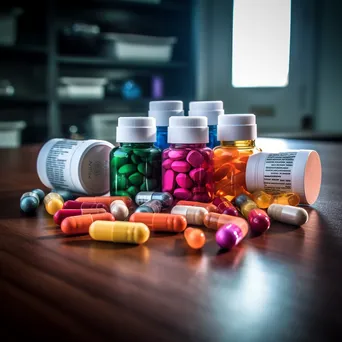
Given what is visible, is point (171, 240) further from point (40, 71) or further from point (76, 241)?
point (40, 71)

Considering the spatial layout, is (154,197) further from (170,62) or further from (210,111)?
(170,62)

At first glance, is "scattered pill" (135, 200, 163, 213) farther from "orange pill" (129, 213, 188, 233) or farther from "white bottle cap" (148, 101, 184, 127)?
"white bottle cap" (148, 101, 184, 127)

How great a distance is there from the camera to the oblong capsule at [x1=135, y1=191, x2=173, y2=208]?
766mm

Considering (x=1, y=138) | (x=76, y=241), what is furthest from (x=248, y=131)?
(x=1, y=138)

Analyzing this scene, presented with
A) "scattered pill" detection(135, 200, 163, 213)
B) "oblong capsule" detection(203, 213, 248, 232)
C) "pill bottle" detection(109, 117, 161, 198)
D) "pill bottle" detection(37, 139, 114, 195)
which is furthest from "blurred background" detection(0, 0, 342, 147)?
"oblong capsule" detection(203, 213, 248, 232)

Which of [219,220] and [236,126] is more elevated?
[236,126]

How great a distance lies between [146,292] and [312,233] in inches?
10.9

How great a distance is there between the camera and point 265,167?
31.5 inches

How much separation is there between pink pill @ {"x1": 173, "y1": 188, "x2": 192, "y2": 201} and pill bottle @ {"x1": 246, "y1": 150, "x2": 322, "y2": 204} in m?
0.09

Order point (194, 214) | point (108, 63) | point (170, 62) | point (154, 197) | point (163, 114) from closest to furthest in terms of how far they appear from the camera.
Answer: point (194, 214) < point (154, 197) < point (163, 114) < point (108, 63) < point (170, 62)

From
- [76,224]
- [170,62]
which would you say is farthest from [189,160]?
[170,62]

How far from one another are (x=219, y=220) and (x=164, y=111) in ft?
1.10

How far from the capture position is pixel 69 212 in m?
0.68

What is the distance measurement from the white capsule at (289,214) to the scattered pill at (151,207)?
0.49ft
